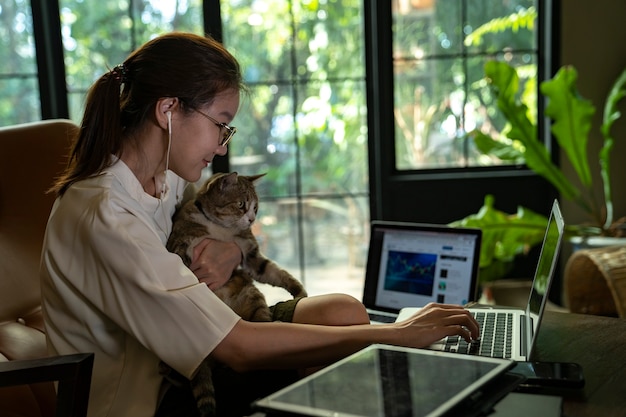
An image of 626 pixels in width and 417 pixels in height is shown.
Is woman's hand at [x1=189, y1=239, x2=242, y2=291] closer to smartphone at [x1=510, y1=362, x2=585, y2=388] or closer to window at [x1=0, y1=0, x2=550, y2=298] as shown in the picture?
smartphone at [x1=510, y1=362, x2=585, y2=388]

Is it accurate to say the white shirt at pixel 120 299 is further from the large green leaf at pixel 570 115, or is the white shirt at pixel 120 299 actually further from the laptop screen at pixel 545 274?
the large green leaf at pixel 570 115

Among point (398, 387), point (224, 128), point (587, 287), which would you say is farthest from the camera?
point (587, 287)

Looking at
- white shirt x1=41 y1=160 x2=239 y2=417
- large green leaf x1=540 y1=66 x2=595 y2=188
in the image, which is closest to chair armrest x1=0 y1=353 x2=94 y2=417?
white shirt x1=41 y1=160 x2=239 y2=417

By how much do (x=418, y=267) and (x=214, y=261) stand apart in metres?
0.59

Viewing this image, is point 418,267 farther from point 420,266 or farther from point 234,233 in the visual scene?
point 234,233

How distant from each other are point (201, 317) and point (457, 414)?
0.50m

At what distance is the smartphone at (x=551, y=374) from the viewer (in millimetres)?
1148

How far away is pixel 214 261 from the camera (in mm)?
1719

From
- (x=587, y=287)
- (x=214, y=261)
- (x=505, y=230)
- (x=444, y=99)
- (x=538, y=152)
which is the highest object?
(x=444, y=99)

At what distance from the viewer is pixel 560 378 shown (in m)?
1.15

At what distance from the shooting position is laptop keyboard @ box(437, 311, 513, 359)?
1.37 metres

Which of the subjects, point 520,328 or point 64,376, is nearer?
point 64,376

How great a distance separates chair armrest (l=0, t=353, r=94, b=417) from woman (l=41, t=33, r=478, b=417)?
107 mm

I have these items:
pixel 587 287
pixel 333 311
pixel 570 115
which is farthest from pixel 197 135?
pixel 570 115
